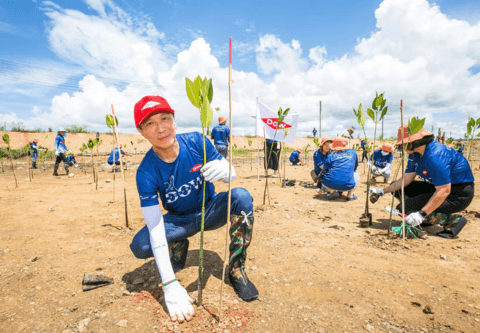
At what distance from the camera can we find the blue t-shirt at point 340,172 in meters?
4.71

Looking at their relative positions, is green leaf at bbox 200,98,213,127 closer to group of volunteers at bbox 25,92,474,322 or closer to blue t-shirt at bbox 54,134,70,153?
group of volunteers at bbox 25,92,474,322

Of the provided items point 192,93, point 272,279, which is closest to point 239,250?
point 272,279

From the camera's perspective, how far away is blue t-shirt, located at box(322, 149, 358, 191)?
4.71 metres

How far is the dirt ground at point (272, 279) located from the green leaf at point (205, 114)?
4.29ft

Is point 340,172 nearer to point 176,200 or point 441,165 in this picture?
point 441,165

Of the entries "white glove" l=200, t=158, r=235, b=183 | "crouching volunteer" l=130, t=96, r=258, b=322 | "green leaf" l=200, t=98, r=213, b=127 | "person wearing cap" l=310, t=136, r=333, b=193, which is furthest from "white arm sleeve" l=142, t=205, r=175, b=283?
"person wearing cap" l=310, t=136, r=333, b=193

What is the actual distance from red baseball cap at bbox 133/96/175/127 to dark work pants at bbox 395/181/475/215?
10.9ft

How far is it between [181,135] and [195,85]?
2.38 feet

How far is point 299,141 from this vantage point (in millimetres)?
40031

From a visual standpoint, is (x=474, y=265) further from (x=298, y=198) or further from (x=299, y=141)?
(x=299, y=141)

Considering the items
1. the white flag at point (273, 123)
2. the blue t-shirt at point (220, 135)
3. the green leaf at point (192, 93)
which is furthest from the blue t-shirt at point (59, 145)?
the green leaf at point (192, 93)

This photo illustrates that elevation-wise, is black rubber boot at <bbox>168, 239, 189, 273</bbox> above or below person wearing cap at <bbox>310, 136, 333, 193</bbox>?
below

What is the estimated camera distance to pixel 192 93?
1.44m

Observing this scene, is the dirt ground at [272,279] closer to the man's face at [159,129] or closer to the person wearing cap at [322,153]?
the man's face at [159,129]
